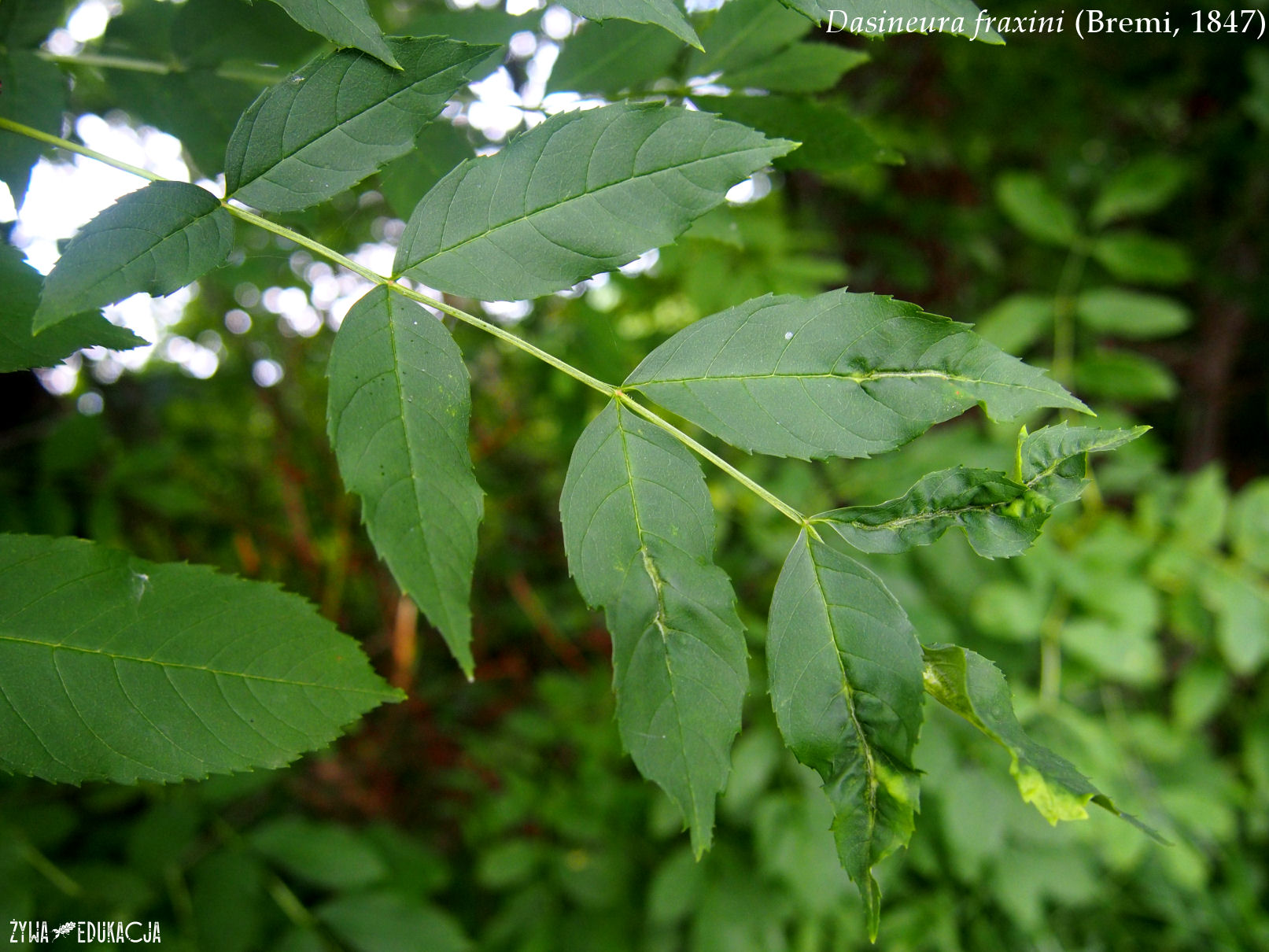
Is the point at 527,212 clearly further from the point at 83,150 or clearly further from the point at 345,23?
the point at 83,150

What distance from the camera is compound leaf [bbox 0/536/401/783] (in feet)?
2.40

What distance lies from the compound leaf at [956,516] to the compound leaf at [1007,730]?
3.9 inches

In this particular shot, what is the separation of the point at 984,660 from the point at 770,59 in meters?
0.85

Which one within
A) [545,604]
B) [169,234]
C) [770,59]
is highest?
[770,59]

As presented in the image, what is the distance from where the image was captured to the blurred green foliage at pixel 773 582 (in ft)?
5.10

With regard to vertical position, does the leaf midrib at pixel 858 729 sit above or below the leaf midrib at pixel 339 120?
below

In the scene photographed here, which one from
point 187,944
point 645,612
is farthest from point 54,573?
point 187,944

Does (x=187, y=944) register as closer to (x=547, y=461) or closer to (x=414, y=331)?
(x=414, y=331)

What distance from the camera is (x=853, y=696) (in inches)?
26.4

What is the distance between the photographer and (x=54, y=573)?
77 cm

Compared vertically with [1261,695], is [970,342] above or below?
above

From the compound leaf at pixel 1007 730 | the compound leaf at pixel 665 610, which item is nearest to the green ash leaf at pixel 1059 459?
the compound leaf at pixel 1007 730

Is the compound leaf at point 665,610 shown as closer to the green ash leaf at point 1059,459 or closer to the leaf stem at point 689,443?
the leaf stem at point 689,443

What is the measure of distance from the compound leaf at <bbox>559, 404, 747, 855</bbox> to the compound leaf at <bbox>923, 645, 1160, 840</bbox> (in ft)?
0.58
